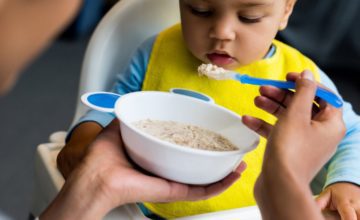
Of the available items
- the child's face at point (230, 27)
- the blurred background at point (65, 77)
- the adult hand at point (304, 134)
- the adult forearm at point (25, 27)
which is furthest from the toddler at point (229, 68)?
the blurred background at point (65, 77)

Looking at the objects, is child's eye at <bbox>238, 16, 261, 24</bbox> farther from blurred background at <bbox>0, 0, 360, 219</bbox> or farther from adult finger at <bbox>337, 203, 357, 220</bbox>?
blurred background at <bbox>0, 0, 360, 219</bbox>

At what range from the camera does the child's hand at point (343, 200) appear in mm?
857

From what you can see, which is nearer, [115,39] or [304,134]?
[304,134]

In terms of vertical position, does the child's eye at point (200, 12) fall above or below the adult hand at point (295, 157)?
above

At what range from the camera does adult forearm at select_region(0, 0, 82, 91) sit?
1.45ft

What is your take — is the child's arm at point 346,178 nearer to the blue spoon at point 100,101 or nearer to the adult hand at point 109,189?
the adult hand at point 109,189

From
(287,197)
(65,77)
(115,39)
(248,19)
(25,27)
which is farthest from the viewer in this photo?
(65,77)

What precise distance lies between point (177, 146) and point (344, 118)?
1.64 feet

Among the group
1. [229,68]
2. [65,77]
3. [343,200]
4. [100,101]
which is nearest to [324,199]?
[343,200]

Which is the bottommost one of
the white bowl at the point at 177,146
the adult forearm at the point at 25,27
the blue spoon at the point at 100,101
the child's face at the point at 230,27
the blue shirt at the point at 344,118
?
the blue shirt at the point at 344,118

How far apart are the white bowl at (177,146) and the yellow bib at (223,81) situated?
0.21 meters

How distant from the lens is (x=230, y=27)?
93 centimetres

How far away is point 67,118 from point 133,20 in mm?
1181

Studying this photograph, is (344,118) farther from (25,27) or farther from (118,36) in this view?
(25,27)
